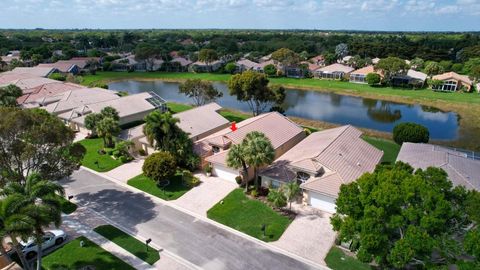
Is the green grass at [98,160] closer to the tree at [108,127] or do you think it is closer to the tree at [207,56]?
the tree at [108,127]

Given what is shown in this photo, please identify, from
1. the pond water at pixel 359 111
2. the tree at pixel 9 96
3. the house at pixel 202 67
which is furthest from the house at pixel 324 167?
the house at pixel 202 67

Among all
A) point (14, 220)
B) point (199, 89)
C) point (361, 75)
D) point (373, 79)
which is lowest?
point (373, 79)

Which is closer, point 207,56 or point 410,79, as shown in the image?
Result: point 410,79

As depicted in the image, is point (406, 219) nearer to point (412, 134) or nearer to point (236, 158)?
point (236, 158)

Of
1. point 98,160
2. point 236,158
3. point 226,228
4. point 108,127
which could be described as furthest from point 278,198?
point 108,127


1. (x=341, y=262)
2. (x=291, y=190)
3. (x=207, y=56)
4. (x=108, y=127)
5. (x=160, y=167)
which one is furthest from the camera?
(x=207, y=56)

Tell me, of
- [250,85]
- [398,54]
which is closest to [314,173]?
[250,85]
